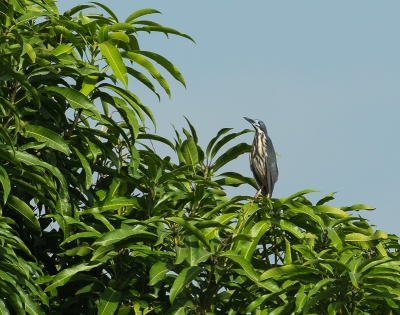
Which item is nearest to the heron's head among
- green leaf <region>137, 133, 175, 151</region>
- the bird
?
the bird

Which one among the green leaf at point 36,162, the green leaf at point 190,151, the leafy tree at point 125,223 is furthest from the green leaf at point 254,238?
the green leaf at point 190,151

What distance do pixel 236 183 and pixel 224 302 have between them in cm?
142

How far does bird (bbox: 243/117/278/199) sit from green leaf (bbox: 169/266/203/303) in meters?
3.61

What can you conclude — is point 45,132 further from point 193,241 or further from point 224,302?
point 224,302

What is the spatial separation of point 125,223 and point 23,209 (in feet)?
2.00

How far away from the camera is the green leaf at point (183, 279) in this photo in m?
4.73

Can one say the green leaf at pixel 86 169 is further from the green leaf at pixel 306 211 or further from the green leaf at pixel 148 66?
the green leaf at pixel 306 211

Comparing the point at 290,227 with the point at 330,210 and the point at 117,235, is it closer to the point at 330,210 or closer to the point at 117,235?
the point at 330,210

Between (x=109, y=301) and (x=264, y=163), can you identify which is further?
(x=264, y=163)

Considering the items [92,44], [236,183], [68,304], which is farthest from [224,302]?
[92,44]

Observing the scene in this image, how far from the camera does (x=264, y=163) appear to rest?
28.0 ft

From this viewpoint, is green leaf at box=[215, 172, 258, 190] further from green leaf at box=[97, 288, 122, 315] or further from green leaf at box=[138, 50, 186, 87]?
green leaf at box=[97, 288, 122, 315]

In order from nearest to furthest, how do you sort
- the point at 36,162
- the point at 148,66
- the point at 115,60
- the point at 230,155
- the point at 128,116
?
the point at 36,162 < the point at 115,60 < the point at 128,116 < the point at 148,66 < the point at 230,155

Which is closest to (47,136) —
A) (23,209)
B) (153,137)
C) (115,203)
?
(23,209)
